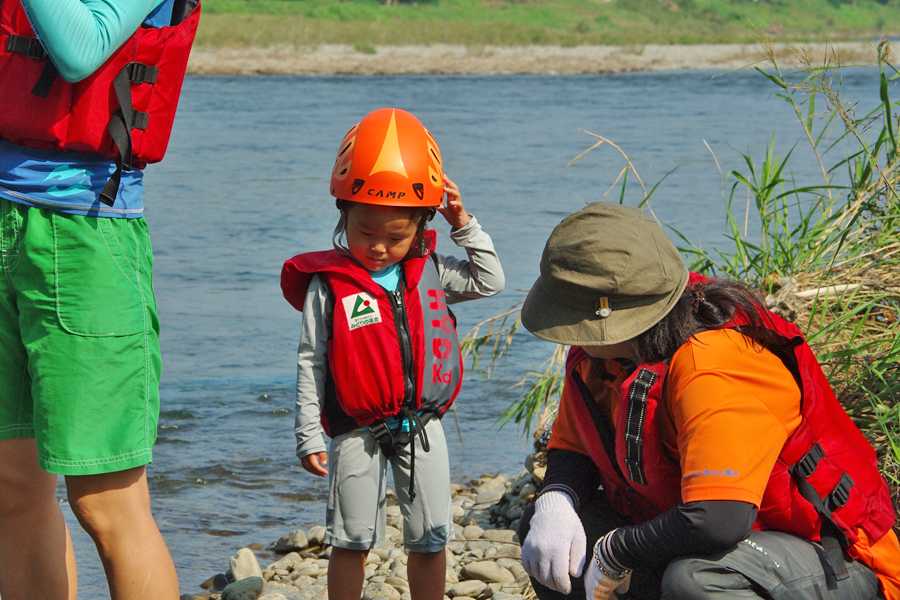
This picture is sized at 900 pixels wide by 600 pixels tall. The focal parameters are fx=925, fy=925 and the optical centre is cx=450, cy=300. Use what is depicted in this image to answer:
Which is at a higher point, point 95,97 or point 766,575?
point 95,97

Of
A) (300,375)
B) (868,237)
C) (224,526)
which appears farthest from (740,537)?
(224,526)

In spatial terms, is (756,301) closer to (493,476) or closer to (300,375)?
(300,375)

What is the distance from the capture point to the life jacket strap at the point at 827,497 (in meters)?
2.00

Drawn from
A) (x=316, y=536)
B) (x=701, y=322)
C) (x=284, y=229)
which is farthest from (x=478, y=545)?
(x=284, y=229)

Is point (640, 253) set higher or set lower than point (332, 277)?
higher

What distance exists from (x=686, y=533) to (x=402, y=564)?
71.0 inches

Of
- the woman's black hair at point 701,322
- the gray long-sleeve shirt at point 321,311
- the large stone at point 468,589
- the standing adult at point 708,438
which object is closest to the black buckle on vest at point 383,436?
the gray long-sleeve shirt at point 321,311

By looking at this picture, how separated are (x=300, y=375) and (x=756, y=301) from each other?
1.22 meters

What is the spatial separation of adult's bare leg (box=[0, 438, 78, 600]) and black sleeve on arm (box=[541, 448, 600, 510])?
125 cm

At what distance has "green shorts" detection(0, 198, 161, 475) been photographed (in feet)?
6.68

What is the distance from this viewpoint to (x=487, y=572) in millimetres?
3357

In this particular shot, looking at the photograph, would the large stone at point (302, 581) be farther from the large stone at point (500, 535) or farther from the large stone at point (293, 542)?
the large stone at point (500, 535)

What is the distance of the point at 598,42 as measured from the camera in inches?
2149

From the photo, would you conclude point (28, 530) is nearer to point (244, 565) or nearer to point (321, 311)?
point (321, 311)
